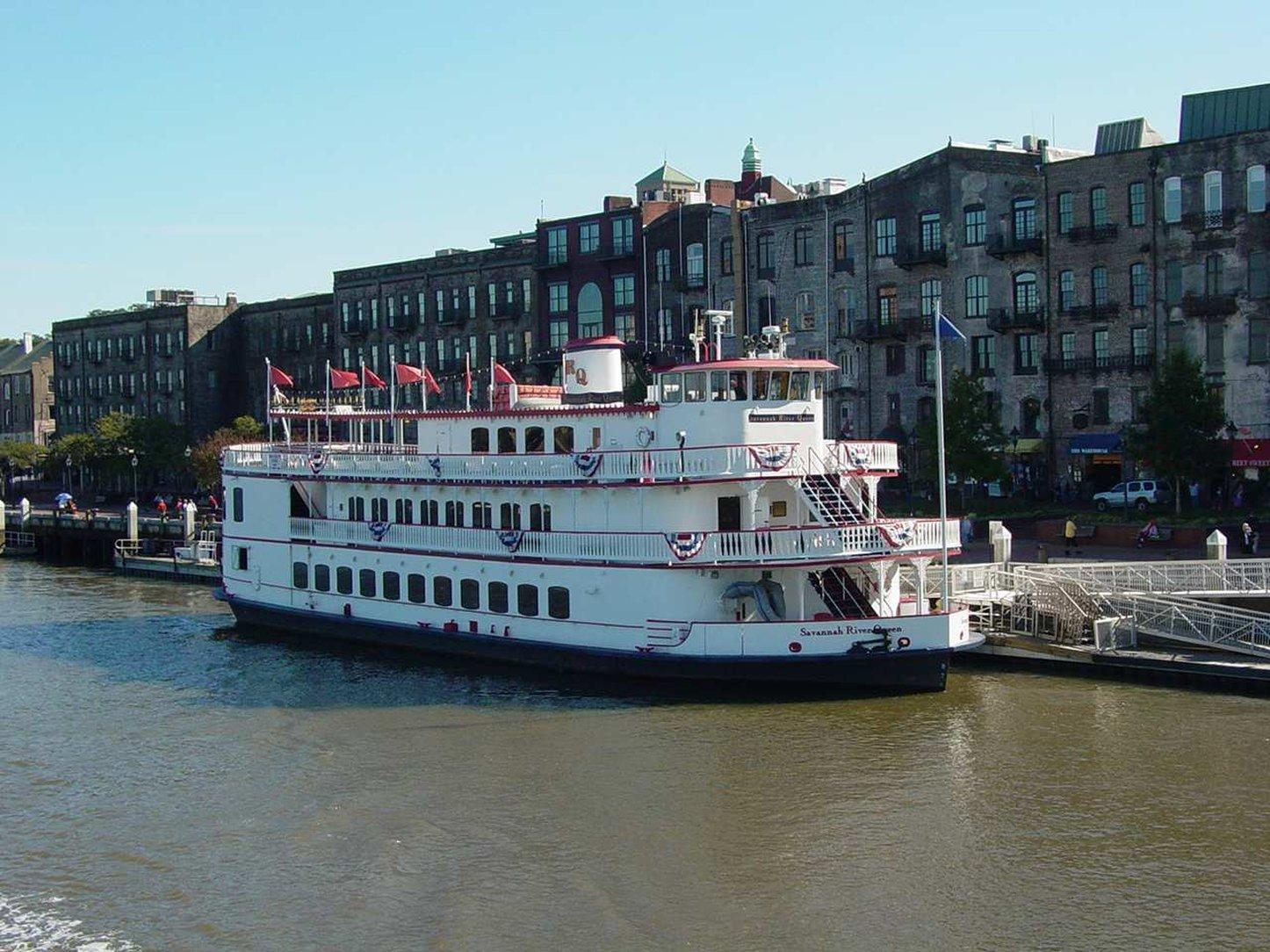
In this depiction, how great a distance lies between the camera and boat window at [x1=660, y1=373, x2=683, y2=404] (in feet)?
114

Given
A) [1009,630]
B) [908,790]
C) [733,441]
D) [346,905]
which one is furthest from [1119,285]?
[346,905]

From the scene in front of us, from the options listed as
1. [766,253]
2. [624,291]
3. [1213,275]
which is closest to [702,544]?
[1213,275]

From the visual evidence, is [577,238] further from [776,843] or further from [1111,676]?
[776,843]

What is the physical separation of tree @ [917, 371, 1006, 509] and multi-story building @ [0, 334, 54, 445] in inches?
3370

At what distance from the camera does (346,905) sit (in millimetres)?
21625

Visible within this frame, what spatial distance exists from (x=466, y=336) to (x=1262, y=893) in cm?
6517

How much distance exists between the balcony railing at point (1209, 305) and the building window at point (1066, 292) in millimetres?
4318

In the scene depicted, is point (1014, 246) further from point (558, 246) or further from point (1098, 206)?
point (558, 246)

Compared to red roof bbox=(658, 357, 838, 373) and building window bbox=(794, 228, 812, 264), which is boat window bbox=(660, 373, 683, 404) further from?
building window bbox=(794, 228, 812, 264)

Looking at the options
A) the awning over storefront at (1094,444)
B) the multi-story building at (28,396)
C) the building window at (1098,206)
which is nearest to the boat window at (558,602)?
the awning over storefront at (1094,444)

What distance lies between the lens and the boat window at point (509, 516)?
37.6 m

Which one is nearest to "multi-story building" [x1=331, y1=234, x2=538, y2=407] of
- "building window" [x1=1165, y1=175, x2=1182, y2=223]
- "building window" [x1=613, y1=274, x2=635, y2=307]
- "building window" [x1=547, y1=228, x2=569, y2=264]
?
Result: "building window" [x1=547, y1=228, x2=569, y2=264]

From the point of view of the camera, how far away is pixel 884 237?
63000mm

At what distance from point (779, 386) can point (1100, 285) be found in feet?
87.4
